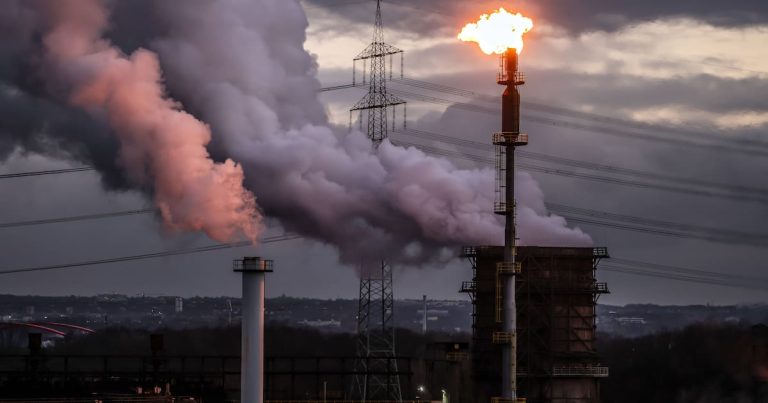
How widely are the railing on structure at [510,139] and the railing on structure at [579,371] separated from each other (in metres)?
23.9

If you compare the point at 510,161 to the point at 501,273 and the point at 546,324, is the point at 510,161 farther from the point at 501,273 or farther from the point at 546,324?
the point at 546,324

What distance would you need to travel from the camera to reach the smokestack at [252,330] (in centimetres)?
7719

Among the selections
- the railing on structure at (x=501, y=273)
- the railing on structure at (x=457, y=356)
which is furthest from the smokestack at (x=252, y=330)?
the railing on structure at (x=457, y=356)

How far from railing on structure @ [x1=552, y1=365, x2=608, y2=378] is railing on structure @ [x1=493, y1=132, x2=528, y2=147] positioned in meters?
23.9

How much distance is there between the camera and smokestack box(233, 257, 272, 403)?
7719 centimetres

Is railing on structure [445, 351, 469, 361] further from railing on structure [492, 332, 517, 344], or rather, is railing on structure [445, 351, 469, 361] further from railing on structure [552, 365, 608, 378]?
railing on structure [492, 332, 517, 344]

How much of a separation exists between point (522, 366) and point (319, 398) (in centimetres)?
1648

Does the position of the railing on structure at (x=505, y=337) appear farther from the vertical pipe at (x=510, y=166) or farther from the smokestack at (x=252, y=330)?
the smokestack at (x=252, y=330)

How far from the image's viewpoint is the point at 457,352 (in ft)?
351

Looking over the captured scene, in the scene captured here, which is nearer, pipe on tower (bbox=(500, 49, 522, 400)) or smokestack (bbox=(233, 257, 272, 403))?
smokestack (bbox=(233, 257, 272, 403))

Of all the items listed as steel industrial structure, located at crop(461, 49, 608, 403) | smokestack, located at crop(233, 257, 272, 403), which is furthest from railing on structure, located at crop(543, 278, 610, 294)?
smokestack, located at crop(233, 257, 272, 403)

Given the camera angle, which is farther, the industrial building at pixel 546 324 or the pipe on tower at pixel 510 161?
the industrial building at pixel 546 324

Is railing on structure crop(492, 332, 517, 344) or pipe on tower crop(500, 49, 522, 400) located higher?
pipe on tower crop(500, 49, 522, 400)

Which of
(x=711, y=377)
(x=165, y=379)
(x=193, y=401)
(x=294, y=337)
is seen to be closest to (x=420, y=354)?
(x=294, y=337)
